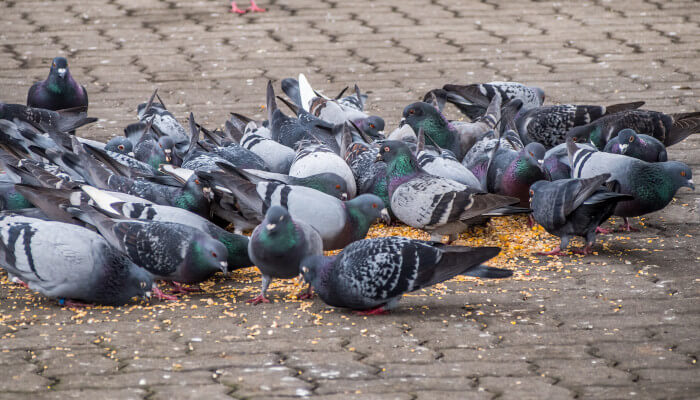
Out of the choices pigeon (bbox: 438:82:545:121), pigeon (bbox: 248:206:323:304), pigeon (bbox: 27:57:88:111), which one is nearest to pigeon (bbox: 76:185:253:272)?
pigeon (bbox: 248:206:323:304)

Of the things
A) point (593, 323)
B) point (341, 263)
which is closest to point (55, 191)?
point (341, 263)

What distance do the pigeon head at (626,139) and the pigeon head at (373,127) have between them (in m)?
1.74

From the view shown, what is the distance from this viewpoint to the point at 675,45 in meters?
9.48

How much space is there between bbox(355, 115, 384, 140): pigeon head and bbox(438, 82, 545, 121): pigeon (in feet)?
2.40

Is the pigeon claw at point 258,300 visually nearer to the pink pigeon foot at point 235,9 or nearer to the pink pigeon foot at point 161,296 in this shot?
the pink pigeon foot at point 161,296

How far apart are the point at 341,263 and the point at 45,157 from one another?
261 cm

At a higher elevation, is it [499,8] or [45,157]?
[499,8]

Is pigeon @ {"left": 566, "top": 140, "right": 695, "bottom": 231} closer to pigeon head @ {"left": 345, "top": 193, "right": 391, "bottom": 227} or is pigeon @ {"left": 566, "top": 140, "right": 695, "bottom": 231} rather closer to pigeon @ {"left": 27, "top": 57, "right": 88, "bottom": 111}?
pigeon head @ {"left": 345, "top": 193, "right": 391, "bottom": 227}

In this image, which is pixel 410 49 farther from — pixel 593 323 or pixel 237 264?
pixel 593 323

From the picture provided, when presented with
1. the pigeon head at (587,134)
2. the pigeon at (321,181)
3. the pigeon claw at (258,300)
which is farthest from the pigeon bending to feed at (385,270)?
the pigeon head at (587,134)

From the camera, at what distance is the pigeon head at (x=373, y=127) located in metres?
6.85

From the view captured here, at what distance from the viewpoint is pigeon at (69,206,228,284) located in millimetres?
4672

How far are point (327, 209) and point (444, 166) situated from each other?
1.02m

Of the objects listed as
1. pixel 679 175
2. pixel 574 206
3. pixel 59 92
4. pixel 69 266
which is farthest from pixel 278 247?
pixel 59 92
